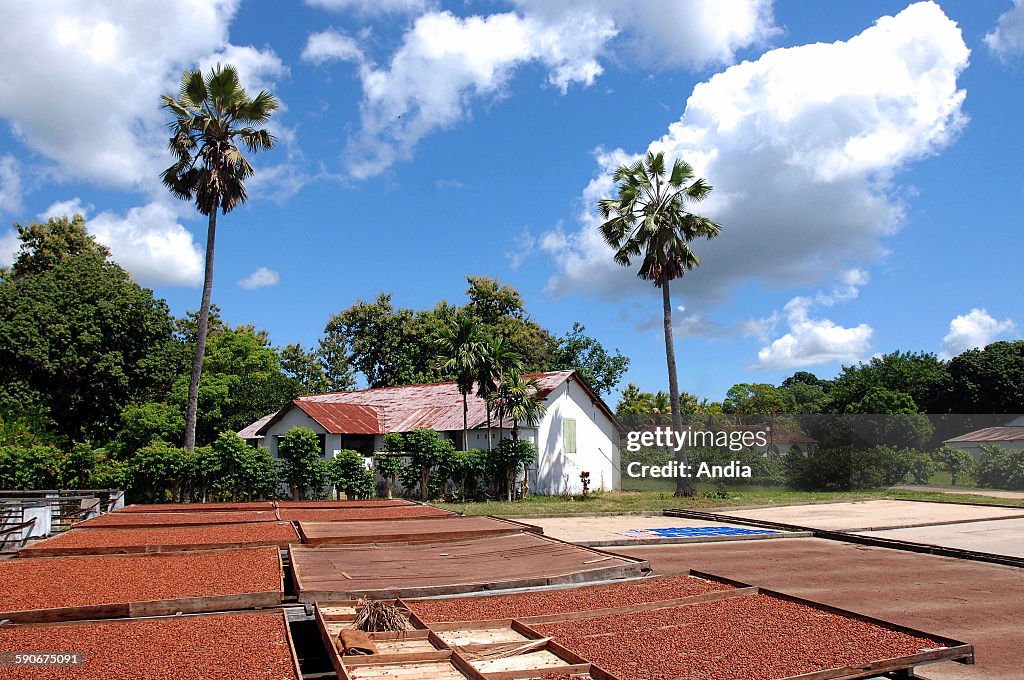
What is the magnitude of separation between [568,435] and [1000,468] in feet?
53.1

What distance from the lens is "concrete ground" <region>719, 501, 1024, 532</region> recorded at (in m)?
16.9

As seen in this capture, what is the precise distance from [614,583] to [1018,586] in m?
5.62

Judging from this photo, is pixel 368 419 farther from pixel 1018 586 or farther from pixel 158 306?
pixel 1018 586

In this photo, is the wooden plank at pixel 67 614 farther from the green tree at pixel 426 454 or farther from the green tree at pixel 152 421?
the green tree at pixel 152 421

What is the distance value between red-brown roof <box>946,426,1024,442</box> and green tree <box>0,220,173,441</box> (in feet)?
101

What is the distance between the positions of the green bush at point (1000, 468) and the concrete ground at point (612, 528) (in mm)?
16198

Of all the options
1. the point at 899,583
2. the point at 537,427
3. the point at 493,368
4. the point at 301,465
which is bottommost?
the point at 899,583

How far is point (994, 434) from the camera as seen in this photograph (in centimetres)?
2914

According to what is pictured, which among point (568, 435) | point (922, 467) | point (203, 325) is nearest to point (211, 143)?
point (203, 325)

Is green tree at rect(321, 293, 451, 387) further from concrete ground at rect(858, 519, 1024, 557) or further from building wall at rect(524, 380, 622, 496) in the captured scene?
concrete ground at rect(858, 519, 1024, 557)

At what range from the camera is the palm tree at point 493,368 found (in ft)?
78.1

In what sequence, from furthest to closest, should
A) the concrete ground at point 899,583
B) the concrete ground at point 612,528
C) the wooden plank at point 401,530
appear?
the concrete ground at point 612,528
the wooden plank at point 401,530
the concrete ground at point 899,583

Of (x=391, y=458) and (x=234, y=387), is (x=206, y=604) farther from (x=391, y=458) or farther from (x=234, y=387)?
(x=234, y=387)

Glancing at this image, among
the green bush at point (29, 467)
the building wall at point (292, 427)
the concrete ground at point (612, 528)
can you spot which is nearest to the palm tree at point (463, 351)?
the building wall at point (292, 427)
